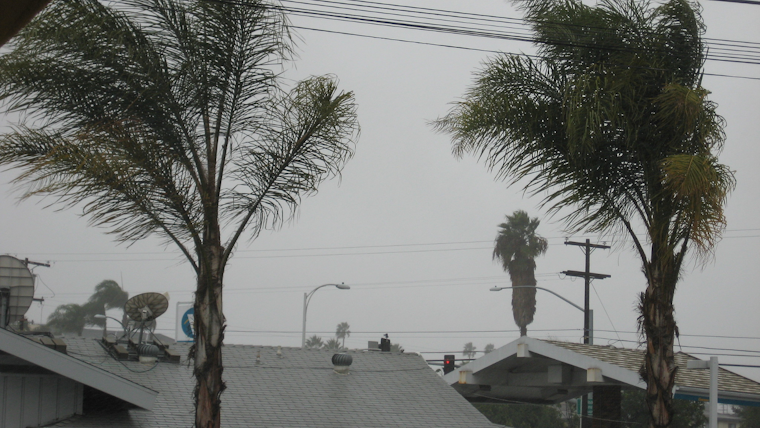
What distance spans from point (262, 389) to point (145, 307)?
358 centimetres

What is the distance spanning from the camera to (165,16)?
408 inches

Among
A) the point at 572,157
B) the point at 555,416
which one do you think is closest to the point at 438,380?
the point at 572,157

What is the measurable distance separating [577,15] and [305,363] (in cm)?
1117

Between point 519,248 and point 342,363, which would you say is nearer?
point 342,363

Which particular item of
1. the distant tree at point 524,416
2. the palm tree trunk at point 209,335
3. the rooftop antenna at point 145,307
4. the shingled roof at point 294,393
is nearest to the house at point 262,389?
the shingled roof at point 294,393

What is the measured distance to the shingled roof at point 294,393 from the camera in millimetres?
15633

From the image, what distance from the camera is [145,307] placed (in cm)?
1841

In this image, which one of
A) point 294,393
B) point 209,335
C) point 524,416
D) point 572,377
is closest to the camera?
point 209,335

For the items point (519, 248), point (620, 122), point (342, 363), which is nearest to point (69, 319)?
point (519, 248)

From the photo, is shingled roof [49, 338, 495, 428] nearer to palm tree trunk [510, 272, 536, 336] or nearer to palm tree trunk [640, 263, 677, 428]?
palm tree trunk [640, 263, 677, 428]

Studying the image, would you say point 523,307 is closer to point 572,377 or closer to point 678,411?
point 678,411

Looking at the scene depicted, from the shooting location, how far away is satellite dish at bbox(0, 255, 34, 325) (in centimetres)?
1577

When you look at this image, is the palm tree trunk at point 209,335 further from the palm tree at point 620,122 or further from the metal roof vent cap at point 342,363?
the metal roof vent cap at point 342,363

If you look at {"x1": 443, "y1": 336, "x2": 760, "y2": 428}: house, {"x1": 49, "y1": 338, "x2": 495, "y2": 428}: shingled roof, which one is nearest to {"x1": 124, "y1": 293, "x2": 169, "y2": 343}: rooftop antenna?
{"x1": 49, "y1": 338, "x2": 495, "y2": 428}: shingled roof
